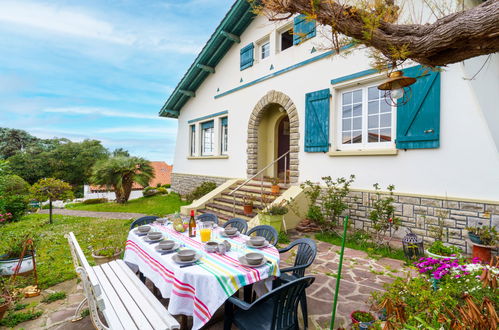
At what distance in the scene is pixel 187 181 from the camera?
40.1ft

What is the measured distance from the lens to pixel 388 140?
5488mm

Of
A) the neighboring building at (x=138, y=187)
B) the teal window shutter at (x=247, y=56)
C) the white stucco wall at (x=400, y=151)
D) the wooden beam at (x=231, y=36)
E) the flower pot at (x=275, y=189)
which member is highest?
the wooden beam at (x=231, y=36)

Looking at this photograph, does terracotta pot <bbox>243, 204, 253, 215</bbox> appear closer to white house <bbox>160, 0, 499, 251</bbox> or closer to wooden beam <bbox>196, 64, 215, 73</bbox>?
white house <bbox>160, 0, 499, 251</bbox>

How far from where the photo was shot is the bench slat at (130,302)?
1933mm

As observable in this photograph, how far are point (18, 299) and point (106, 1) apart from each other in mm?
6340

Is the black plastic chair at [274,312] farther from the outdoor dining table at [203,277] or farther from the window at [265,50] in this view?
the window at [265,50]

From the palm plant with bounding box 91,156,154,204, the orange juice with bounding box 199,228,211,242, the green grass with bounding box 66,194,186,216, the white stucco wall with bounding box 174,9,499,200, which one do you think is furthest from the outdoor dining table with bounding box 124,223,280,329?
the palm plant with bounding box 91,156,154,204

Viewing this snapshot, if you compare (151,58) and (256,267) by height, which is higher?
(151,58)

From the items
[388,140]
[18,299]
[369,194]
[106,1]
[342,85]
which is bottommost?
[18,299]

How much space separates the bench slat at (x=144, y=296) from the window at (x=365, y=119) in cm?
546

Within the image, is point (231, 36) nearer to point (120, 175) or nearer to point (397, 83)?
point (397, 83)

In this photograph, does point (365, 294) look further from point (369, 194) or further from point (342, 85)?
point (342, 85)

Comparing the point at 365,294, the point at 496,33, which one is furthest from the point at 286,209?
the point at 496,33

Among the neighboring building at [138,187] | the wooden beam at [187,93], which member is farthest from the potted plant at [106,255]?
the wooden beam at [187,93]
